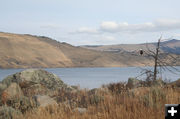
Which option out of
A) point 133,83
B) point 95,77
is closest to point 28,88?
point 133,83

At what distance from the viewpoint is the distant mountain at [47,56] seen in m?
145

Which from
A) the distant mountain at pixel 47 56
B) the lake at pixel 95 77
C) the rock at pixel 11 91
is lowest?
the lake at pixel 95 77

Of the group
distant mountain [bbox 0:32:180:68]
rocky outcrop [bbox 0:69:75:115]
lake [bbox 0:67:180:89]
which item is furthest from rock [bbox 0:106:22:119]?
distant mountain [bbox 0:32:180:68]

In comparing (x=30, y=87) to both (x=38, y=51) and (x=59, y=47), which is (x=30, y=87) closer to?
(x=38, y=51)

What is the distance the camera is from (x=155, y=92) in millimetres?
7559

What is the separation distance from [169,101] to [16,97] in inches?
252

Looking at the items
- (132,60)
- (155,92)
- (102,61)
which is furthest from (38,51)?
(155,92)

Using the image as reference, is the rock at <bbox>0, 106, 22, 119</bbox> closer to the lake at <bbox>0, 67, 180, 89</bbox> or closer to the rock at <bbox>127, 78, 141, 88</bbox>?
the lake at <bbox>0, 67, 180, 89</bbox>

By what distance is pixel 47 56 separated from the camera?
527ft

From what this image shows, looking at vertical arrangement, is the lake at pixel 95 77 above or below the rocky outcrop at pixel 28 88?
below

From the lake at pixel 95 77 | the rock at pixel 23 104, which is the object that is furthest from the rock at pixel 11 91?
the lake at pixel 95 77

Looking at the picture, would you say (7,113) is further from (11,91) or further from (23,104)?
(11,91)

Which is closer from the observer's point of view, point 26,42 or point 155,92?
point 155,92

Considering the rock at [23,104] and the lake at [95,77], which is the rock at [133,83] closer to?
the lake at [95,77]
